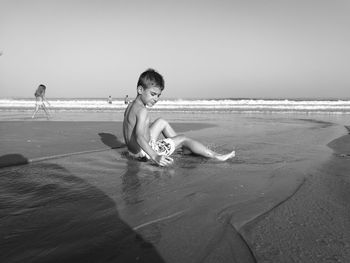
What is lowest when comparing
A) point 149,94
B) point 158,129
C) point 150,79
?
point 158,129

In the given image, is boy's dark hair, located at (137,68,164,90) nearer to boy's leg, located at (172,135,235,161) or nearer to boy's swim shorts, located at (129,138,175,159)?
boy's swim shorts, located at (129,138,175,159)

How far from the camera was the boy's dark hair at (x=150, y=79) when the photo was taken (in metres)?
4.03

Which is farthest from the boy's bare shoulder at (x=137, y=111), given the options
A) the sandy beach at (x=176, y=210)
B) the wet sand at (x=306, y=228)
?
the wet sand at (x=306, y=228)

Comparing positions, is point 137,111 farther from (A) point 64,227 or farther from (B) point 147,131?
(A) point 64,227

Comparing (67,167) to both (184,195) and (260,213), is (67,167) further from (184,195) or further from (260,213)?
(260,213)

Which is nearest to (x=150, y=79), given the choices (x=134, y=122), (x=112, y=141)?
(x=134, y=122)

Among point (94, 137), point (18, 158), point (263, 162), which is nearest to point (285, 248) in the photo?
point (263, 162)

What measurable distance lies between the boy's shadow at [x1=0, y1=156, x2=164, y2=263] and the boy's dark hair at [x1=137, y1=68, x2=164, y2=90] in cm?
163

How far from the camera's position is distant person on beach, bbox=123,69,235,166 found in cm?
389

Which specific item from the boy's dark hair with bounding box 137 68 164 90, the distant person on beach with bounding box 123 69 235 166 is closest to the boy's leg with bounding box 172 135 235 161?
the distant person on beach with bounding box 123 69 235 166

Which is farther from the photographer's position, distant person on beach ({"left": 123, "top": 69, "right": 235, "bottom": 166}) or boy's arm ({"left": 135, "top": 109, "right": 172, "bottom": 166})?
distant person on beach ({"left": 123, "top": 69, "right": 235, "bottom": 166})

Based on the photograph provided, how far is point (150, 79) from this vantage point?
13.2ft

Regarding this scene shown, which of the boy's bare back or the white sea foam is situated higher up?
the boy's bare back

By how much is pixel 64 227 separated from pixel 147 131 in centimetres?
251
